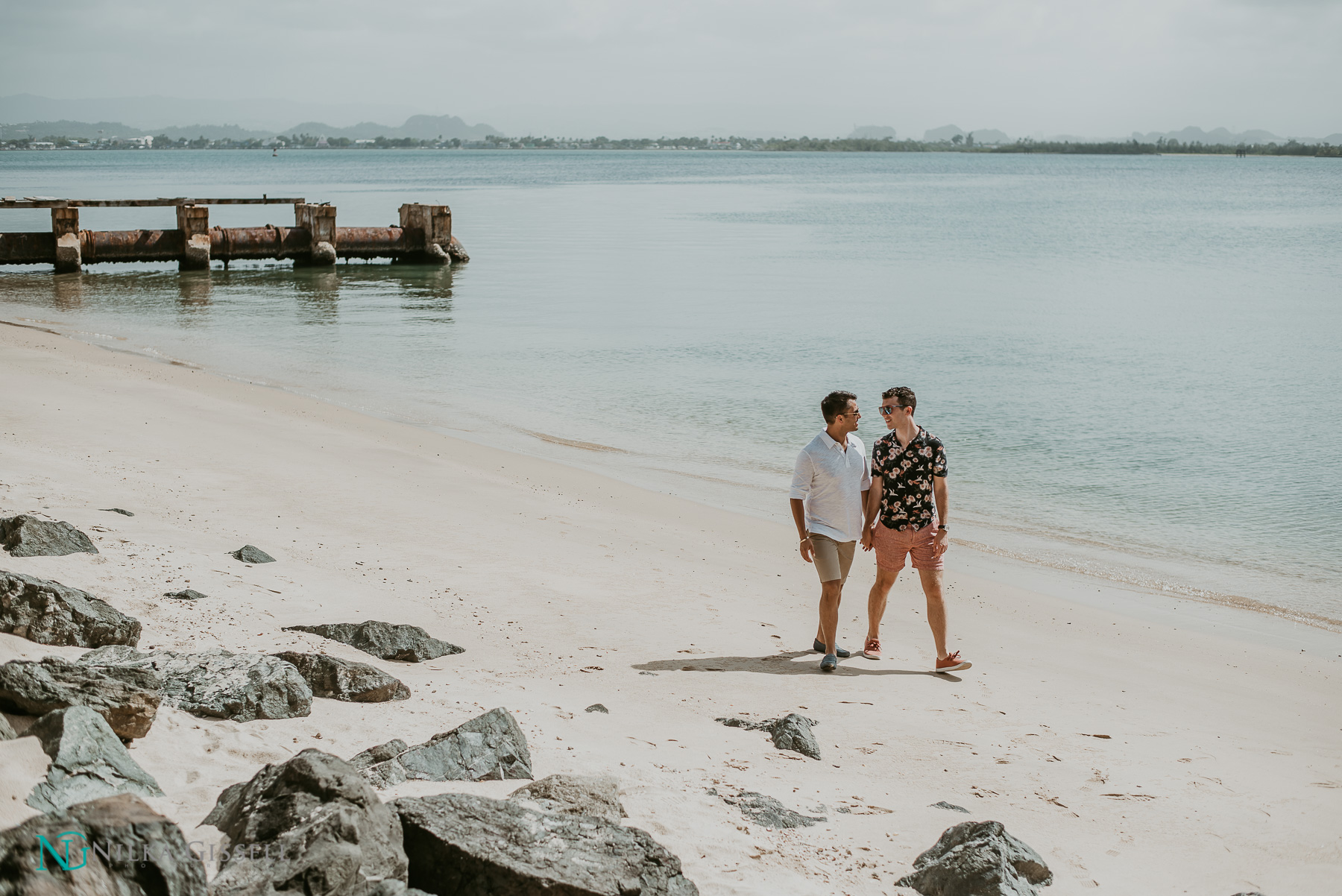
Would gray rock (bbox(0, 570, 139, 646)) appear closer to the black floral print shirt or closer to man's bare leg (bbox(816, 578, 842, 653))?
man's bare leg (bbox(816, 578, 842, 653))

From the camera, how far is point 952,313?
89.9ft

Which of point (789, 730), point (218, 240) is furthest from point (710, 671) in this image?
point (218, 240)

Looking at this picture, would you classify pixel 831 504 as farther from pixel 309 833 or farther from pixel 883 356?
pixel 883 356

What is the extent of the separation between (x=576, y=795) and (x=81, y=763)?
160 cm

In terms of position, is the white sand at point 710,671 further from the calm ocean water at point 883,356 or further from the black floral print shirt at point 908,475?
the calm ocean water at point 883,356

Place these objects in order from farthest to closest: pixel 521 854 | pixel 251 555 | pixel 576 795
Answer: pixel 251 555
pixel 576 795
pixel 521 854

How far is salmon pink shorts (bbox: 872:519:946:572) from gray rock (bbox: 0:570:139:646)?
4034mm

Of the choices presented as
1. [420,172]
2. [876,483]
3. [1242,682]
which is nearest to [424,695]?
[876,483]

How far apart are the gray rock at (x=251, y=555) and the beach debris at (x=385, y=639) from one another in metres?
1.32

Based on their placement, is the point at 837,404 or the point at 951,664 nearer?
the point at 837,404

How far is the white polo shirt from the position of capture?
6203 mm

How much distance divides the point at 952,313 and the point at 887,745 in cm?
2349

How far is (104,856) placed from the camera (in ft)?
8.55

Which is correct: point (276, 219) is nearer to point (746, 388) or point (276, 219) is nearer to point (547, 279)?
point (547, 279)
